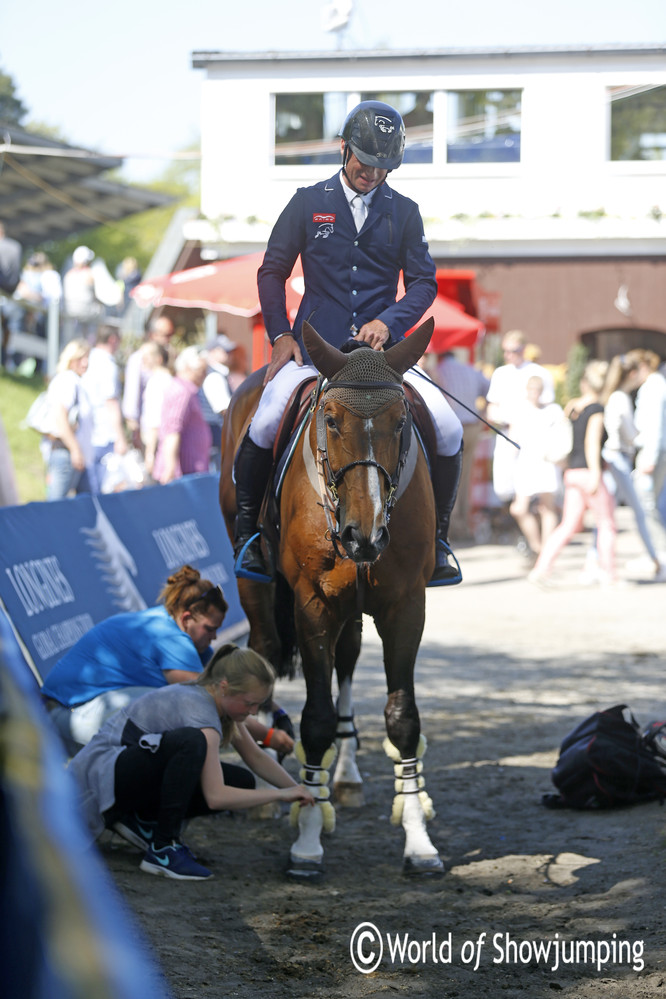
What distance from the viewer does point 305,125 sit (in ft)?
81.9

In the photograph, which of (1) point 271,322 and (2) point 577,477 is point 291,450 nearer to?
(1) point 271,322

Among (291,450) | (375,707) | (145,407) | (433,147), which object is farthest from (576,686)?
(433,147)

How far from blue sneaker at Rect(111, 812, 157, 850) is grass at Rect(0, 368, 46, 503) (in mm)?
11801

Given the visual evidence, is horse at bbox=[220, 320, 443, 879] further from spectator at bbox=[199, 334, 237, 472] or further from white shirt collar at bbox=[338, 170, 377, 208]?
spectator at bbox=[199, 334, 237, 472]

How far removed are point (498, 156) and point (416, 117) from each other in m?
2.13

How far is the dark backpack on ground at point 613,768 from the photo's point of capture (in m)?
5.71

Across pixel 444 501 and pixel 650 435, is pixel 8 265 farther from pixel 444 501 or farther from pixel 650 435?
pixel 444 501

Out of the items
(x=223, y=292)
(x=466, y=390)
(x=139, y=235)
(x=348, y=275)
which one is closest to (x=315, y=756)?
(x=348, y=275)

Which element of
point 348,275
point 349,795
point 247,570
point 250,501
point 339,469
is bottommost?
point 349,795

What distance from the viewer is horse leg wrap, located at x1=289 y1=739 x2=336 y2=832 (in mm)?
5059

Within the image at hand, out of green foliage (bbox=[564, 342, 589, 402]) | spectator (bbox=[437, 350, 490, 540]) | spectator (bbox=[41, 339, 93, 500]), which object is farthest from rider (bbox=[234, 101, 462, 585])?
green foliage (bbox=[564, 342, 589, 402])

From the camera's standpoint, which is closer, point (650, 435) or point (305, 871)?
point (305, 871)

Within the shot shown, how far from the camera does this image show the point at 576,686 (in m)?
8.59

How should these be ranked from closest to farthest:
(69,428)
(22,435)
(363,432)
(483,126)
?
1. (363,432)
2. (69,428)
3. (22,435)
4. (483,126)
